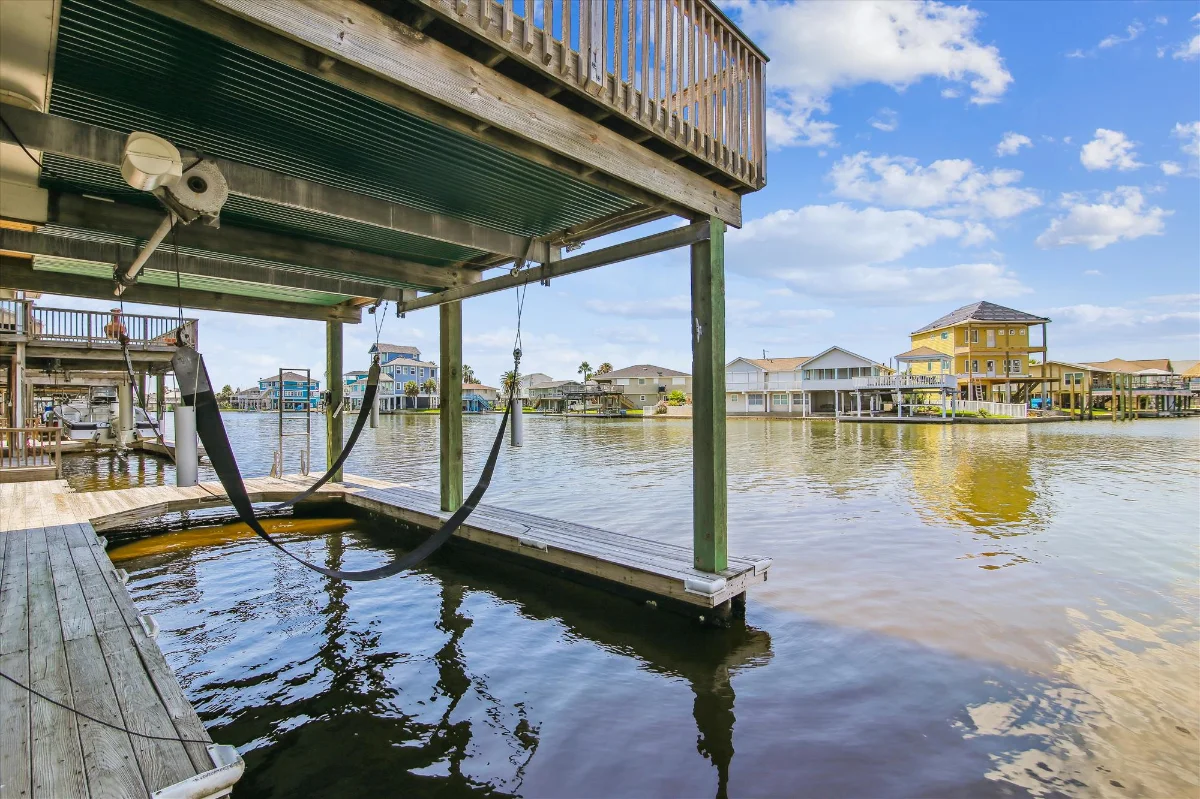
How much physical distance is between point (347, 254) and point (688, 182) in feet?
13.2

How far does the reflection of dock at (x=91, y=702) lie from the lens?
2.07 metres

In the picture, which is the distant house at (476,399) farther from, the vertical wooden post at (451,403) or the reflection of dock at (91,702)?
the reflection of dock at (91,702)

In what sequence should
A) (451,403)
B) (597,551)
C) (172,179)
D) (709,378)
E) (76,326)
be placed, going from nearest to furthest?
(172,179)
(709,378)
(597,551)
(451,403)
(76,326)

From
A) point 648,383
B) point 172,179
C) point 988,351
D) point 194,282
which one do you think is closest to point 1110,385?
point 988,351

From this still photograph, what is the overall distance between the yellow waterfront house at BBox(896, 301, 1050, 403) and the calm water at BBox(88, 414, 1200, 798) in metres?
46.6

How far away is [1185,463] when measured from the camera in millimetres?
17438

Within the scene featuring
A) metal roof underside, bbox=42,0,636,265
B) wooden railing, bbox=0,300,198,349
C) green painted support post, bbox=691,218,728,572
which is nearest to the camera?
metal roof underside, bbox=42,0,636,265

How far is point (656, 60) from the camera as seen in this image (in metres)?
4.14

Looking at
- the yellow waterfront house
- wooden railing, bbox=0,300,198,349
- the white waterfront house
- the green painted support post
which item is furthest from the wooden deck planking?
the yellow waterfront house

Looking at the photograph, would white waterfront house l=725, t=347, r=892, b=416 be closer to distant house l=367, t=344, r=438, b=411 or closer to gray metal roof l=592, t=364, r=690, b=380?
gray metal roof l=592, t=364, r=690, b=380

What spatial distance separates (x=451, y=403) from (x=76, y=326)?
47.9 feet

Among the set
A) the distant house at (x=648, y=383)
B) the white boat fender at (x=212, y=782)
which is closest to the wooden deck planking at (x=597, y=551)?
the white boat fender at (x=212, y=782)

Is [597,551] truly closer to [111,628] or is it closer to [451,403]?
[451,403]

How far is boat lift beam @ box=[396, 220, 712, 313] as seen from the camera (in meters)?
4.77
